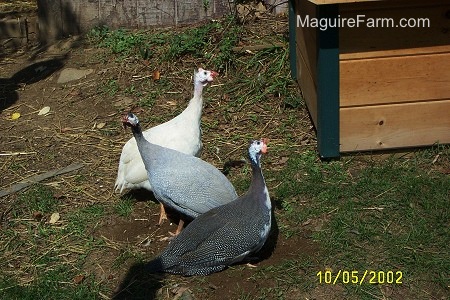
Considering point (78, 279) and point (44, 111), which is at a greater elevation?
point (44, 111)

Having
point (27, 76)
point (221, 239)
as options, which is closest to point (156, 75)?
point (27, 76)

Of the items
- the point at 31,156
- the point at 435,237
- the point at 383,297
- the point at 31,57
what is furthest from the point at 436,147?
the point at 31,57

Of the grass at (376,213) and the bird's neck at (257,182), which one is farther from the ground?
the bird's neck at (257,182)

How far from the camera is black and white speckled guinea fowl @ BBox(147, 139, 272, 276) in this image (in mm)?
3635

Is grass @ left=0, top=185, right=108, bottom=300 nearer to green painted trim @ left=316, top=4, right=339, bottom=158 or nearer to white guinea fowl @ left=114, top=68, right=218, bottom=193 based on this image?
white guinea fowl @ left=114, top=68, right=218, bottom=193

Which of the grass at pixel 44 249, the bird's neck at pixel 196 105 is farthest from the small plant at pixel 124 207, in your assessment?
the bird's neck at pixel 196 105

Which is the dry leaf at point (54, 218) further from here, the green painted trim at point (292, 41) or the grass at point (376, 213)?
the green painted trim at point (292, 41)

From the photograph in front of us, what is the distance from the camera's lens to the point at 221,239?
3635 mm

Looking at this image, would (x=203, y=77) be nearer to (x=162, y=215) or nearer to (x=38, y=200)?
(x=162, y=215)

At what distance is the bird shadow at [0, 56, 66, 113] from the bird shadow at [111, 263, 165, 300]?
120 inches

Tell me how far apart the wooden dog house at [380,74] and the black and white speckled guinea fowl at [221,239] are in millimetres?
1096
